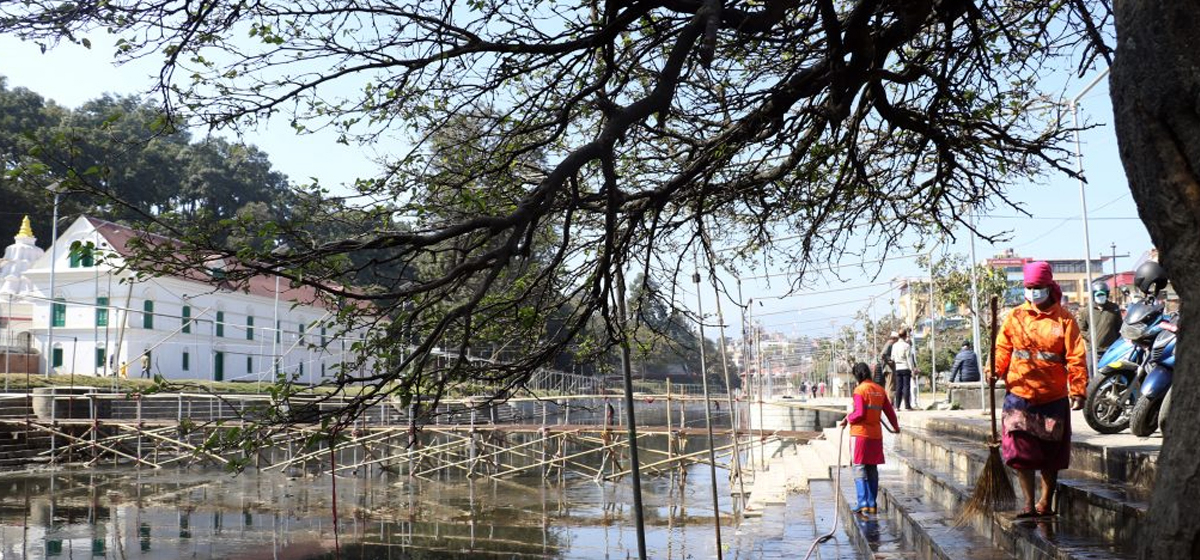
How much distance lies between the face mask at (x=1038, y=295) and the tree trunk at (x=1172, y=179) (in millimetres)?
2172

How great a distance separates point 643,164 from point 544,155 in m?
0.74

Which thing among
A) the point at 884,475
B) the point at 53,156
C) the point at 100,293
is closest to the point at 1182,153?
the point at 53,156

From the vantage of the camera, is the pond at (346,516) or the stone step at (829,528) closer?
the stone step at (829,528)

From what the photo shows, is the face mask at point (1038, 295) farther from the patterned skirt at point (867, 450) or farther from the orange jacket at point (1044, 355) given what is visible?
the patterned skirt at point (867, 450)

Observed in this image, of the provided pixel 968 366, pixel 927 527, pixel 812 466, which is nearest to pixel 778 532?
pixel 927 527

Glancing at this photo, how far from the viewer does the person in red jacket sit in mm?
7375

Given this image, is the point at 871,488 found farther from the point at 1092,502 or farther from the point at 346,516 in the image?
the point at 346,516

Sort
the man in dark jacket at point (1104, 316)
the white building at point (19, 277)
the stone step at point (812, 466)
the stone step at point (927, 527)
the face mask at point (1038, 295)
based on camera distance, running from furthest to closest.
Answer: the white building at point (19, 277), the stone step at point (812, 466), the man in dark jacket at point (1104, 316), the stone step at point (927, 527), the face mask at point (1038, 295)

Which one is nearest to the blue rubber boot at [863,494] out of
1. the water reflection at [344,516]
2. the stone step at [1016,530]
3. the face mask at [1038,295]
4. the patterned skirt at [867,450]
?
the stone step at [1016,530]

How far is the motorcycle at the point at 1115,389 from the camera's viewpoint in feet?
21.9

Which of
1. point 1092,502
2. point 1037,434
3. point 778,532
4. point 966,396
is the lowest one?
point 778,532

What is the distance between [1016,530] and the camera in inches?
183

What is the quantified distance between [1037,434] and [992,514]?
2.66 feet

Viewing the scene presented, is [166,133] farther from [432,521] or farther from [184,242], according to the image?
[432,521]
